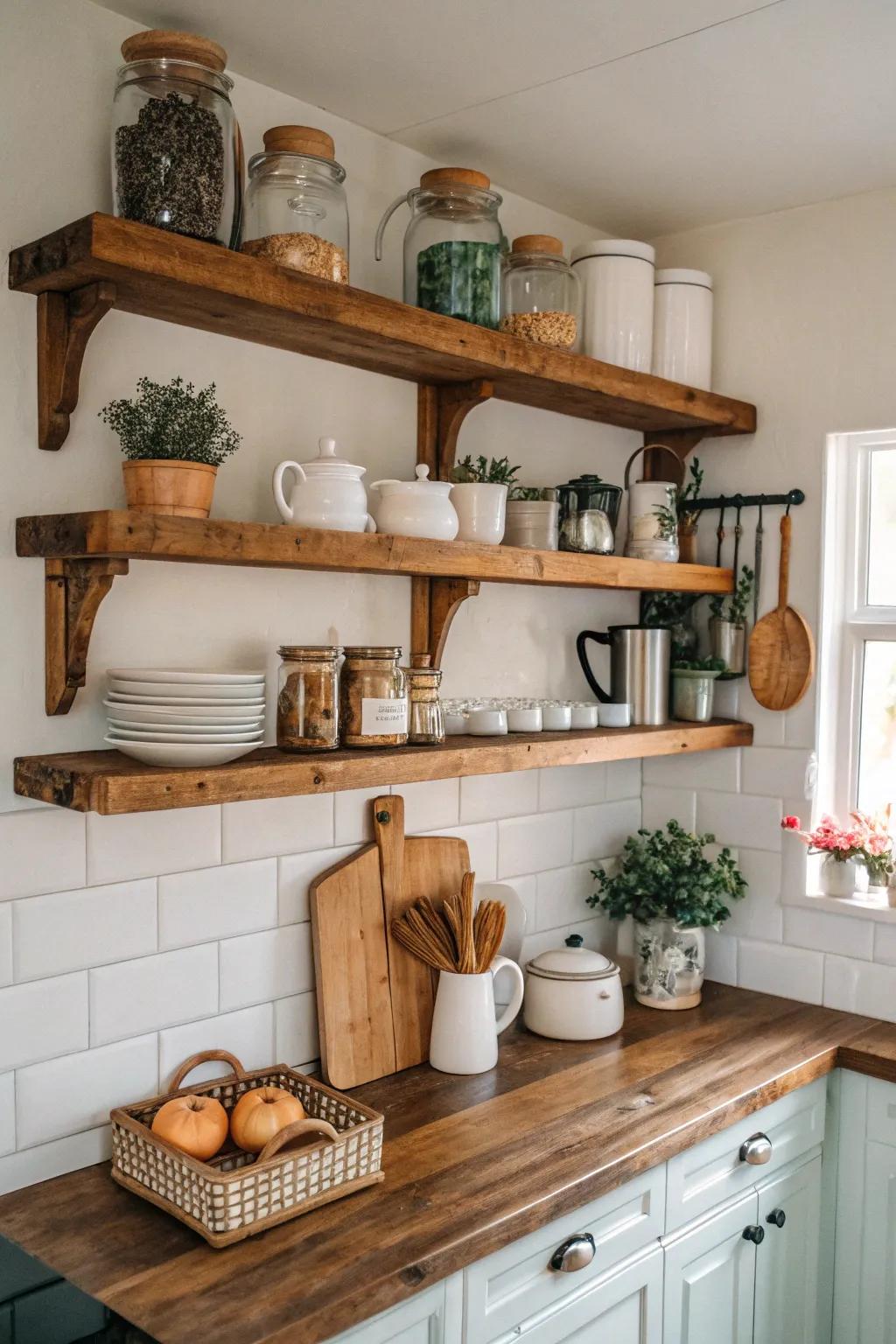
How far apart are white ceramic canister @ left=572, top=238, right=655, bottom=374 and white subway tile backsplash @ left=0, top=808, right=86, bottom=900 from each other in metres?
1.46

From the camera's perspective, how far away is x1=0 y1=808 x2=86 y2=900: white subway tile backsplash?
168cm

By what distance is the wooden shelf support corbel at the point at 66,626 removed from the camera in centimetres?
164

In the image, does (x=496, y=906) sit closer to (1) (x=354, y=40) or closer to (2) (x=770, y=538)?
(2) (x=770, y=538)

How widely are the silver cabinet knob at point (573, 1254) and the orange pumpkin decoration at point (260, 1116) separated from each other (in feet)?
1.41

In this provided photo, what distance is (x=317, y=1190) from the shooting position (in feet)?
5.39

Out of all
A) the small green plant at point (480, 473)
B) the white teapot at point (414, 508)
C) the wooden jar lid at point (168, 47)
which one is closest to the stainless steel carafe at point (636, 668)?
the small green plant at point (480, 473)

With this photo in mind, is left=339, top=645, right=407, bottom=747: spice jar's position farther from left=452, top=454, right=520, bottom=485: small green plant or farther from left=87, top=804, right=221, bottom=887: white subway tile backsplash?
left=452, top=454, right=520, bottom=485: small green plant

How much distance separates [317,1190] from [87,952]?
484mm

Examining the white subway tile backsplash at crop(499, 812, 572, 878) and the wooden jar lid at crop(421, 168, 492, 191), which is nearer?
the wooden jar lid at crop(421, 168, 492, 191)

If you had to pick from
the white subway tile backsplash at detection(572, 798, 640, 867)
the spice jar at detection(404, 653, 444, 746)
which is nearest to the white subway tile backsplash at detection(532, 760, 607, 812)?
the white subway tile backsplash at detection(572, 798, 640, 867)

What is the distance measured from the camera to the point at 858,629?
8.59 ft

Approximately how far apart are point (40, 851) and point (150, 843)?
0.19 m

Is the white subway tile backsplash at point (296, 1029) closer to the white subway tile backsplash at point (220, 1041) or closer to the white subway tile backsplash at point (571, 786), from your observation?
the white subway tile backsplash at point (220, 1041)

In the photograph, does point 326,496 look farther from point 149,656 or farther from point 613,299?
point 613,299
